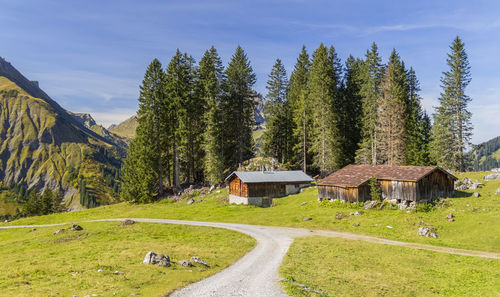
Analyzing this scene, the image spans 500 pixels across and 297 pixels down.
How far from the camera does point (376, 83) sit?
62781 mm

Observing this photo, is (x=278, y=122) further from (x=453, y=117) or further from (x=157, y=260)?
(x=157, y=260)

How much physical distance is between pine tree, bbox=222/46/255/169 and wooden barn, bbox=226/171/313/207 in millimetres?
11284

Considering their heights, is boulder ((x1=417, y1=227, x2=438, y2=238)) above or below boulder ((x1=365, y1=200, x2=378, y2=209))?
below

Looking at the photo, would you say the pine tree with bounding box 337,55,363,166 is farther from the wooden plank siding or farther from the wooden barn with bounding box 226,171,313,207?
the wooden plank siding

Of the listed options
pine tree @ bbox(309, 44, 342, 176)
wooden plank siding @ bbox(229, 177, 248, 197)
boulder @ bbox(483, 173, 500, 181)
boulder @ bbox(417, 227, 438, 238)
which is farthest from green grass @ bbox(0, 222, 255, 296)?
boulder @ bbox(483, 173, 500, 181)

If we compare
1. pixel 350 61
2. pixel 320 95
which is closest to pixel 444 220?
pixel 320 95

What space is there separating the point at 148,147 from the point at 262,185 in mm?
24521

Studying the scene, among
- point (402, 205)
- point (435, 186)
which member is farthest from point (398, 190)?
point (435, 186)

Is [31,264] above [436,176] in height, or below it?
below

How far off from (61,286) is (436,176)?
146ft

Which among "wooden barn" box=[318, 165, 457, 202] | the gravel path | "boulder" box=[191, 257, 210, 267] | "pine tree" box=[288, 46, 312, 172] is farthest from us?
"pine tree" box=[288, 46, 312, 172]

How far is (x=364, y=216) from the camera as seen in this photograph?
3844 cm

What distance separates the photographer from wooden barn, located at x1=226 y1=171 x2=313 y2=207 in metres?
52.7

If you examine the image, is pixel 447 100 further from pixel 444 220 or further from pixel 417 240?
pixel 417 240
